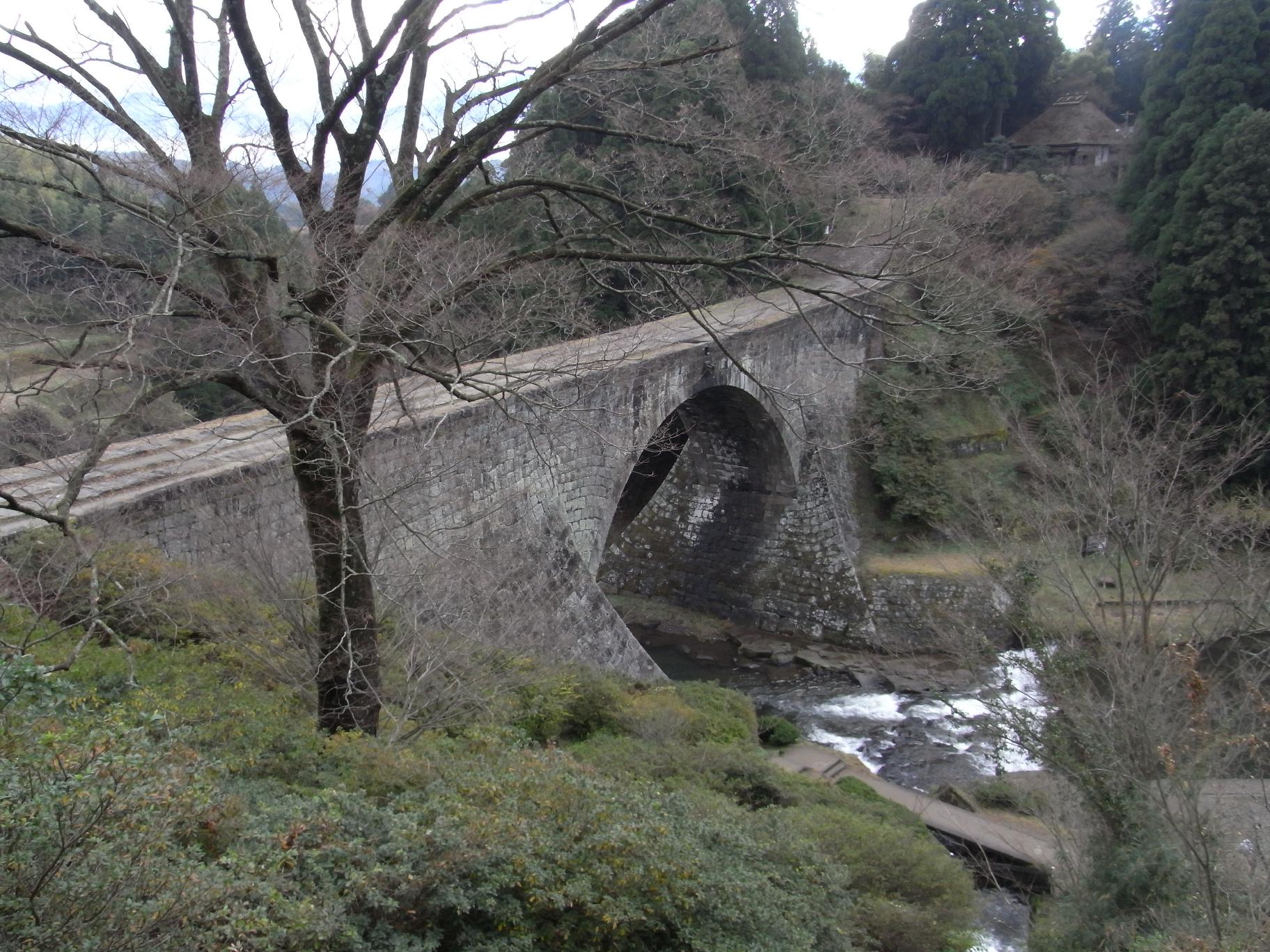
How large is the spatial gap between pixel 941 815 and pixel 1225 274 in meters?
14.1

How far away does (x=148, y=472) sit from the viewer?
333 inches

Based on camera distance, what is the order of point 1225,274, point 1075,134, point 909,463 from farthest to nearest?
point 1075,134
point 909,463
point 1225,274

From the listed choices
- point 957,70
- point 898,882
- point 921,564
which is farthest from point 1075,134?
point 898,882

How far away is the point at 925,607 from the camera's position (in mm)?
18906

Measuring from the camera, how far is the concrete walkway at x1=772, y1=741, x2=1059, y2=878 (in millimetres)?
10500

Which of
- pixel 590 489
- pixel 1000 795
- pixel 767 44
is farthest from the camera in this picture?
pixel 767 44

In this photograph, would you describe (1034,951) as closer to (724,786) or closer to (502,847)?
(724,786)

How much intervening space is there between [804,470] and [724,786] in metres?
12.9

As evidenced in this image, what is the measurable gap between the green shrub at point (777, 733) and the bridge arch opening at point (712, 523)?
655cm

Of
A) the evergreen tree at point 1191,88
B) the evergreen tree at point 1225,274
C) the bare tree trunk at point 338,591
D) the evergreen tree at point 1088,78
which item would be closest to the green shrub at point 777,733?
the bare tree trunk at point 338,591

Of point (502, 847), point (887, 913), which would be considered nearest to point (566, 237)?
point (502, 847)

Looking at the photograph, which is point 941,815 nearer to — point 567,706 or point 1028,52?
point 567,706

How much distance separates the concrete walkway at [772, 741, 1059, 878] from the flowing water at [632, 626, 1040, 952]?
74 cm

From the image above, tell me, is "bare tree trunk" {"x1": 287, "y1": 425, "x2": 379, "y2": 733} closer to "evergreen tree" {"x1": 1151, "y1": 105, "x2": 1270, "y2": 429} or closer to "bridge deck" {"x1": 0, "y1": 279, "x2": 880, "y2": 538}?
"bridge deck" {"x1": 0, "y1": 279, "x2": 880, "y2": 538}
